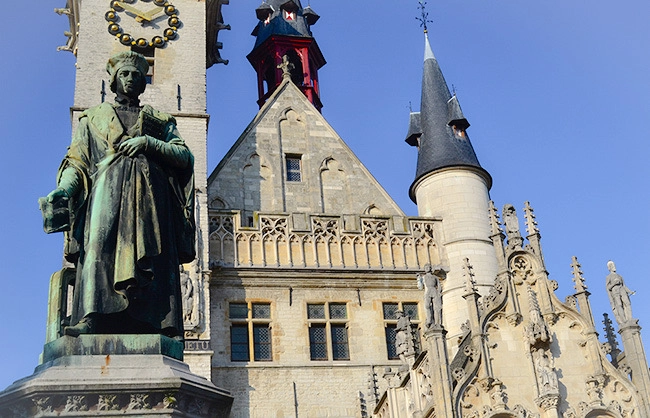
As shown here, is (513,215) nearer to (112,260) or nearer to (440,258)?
(440,258)

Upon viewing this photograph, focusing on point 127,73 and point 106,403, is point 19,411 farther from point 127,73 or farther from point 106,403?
point 127,73

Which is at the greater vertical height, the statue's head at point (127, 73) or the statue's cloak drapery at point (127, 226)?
the statue's head at point (127, 73)

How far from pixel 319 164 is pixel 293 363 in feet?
17.7

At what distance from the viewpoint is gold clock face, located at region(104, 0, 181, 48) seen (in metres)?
21.6

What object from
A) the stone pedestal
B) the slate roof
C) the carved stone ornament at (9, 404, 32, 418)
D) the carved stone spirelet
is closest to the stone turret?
the carved stone spirelet

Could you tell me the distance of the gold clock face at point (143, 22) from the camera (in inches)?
849

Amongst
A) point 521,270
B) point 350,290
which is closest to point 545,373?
point 521,270

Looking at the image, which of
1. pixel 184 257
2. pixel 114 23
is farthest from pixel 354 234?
pixel 184 257

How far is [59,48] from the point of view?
2452 cm

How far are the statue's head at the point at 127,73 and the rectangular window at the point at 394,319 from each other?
1423 cm

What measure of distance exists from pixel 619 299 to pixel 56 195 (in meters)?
14.4

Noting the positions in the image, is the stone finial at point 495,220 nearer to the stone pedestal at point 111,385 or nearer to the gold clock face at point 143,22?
the gold clock face at point 143,22

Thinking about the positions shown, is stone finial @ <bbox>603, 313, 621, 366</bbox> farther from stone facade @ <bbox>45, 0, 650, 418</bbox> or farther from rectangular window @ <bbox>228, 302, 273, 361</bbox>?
rectangular window @ <bbox>228, 302, 273, 361</bbox>

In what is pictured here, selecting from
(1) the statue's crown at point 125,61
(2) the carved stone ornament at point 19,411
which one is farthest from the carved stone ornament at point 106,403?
(1) the statue's crown at point 125,61
